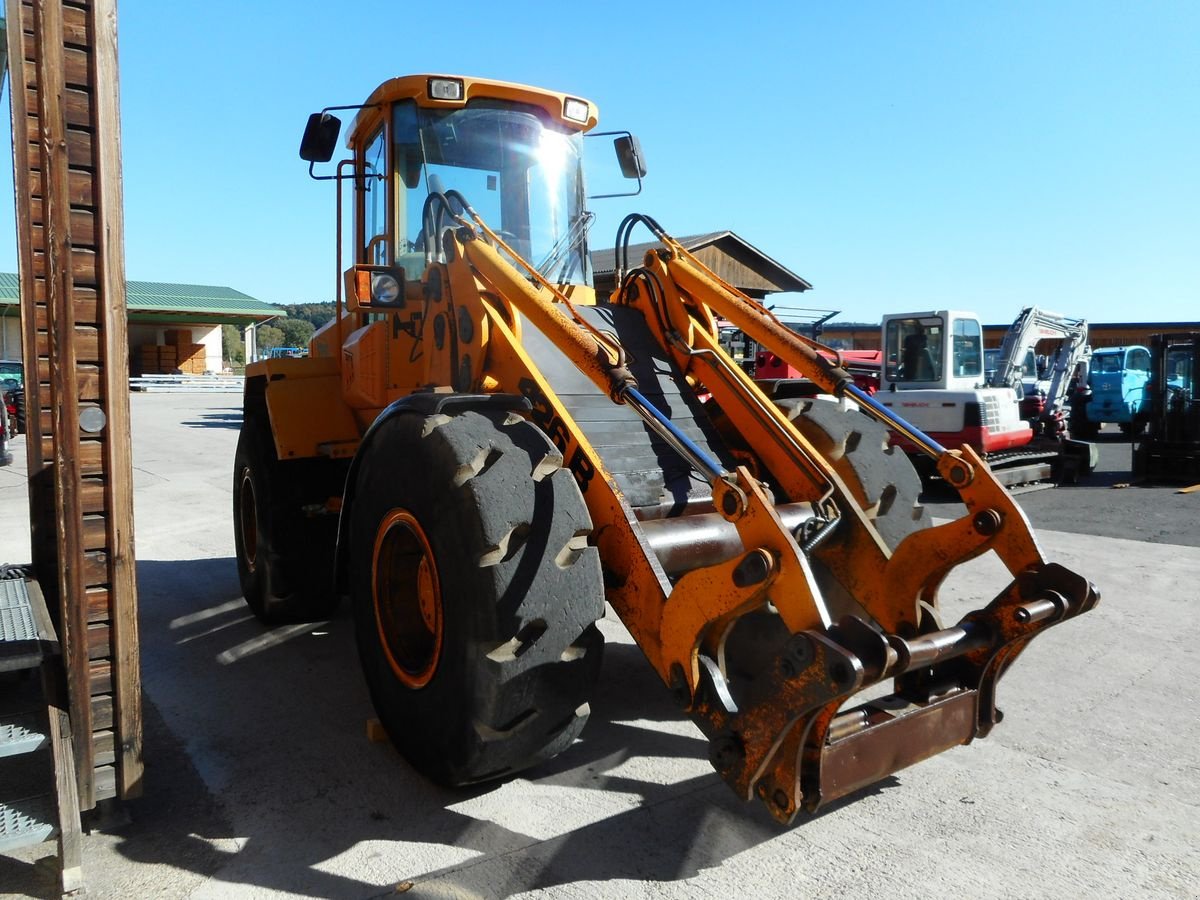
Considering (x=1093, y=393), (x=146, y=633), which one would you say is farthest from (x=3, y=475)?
(x=1093, y=393)

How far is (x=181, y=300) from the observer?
44781 millimetres

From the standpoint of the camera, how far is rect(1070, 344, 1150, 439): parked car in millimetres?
20688

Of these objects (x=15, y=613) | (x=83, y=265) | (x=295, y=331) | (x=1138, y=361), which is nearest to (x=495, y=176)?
(x=83, y=265)

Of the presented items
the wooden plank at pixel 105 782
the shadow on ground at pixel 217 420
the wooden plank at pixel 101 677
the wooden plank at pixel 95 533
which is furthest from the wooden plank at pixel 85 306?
the shadow on ground at pixel 217 420

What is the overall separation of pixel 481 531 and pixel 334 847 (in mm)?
1169

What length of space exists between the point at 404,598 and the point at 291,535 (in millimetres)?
1987

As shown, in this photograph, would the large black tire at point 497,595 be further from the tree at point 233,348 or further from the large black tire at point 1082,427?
the tree at point 233,348

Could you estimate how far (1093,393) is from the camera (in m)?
21.1

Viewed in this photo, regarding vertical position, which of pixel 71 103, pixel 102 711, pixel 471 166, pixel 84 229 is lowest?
pixel 102 711

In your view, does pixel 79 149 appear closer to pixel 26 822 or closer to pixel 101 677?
pixel 101 677

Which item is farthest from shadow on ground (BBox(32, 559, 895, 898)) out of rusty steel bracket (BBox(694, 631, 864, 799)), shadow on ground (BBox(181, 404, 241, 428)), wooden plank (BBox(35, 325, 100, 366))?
shadow on ground (BBox(181, 404, 241, 428))

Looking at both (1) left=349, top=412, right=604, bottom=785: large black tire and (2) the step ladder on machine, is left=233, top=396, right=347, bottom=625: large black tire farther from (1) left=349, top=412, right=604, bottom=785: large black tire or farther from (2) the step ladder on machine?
(1) left=349, top=412, right=604, bottom=785: large black tire

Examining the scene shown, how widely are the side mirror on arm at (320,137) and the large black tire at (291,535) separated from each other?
65.5 inches

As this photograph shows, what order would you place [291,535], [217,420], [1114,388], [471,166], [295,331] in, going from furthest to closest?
[295,331]
[217,420]
[1114,388]
[291,535]
[471,166]
